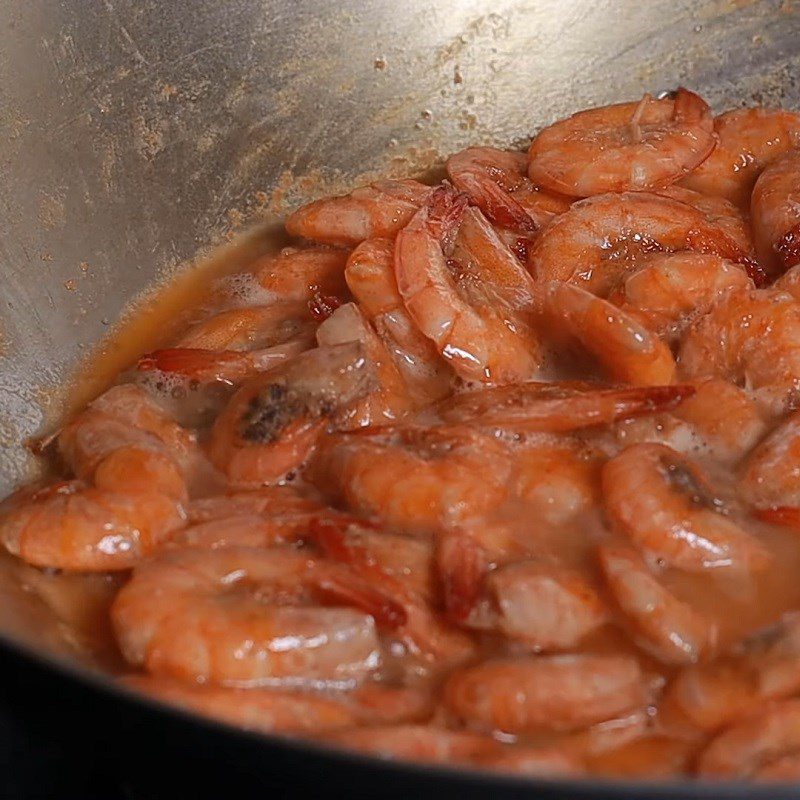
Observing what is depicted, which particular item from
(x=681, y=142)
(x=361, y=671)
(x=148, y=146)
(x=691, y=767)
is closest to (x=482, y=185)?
(x=681, y=142)

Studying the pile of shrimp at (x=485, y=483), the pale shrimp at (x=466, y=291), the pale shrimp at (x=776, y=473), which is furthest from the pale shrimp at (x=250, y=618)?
the pale shrimp at (x=776, y=473)

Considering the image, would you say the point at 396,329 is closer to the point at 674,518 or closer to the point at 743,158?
the point at 674,518

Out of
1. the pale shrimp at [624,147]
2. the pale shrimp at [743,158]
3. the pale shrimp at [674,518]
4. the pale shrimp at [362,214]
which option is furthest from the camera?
the pale shrimp at [743,158]

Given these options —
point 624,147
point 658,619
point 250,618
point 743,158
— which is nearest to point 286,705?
point 250,618

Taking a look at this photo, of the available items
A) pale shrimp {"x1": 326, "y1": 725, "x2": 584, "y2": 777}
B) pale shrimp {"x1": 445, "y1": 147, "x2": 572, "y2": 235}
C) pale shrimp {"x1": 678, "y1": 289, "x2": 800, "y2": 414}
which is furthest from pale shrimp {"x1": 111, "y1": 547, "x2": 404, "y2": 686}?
pale shrimp {"x1": 445, "y1": 147, "x2": 572, "y2": 235}

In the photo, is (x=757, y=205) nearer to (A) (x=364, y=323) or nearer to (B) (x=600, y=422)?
(B) (x=600, y=422)

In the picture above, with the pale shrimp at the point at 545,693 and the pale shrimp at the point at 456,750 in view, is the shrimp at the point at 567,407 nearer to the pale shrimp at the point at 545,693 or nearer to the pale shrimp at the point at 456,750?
the pale shrimp at the point at 545,693

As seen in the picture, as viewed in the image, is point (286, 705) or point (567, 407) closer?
point (286, 705)
